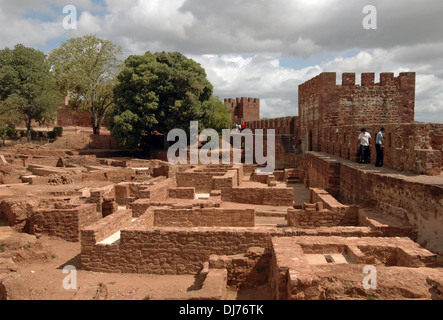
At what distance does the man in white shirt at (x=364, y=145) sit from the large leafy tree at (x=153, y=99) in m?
16.1

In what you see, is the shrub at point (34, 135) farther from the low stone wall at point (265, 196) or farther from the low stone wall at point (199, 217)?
the low stone wall at point (199, 217)

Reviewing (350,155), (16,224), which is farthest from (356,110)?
(16,224)

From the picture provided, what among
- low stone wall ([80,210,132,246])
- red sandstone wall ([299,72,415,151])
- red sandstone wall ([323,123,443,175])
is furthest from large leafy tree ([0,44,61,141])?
red sandstone wall ([323,123,443,175])

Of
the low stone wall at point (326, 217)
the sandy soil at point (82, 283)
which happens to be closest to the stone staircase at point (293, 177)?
the low stone wall at point (326, 217)

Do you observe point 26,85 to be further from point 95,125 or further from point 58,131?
point 95,125

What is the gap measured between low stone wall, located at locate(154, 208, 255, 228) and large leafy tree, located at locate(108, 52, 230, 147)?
1839cm

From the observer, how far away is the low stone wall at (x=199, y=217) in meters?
9.74

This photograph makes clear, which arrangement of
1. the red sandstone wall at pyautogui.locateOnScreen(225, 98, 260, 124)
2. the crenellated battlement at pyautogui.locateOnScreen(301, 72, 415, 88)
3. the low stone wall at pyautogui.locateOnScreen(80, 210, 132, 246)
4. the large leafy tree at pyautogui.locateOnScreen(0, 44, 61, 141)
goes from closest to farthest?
1. the low stone wall at pyautogui.locateOnScreen(80, 210, 132, 246)
2. the crenellated battlement at pyautogui.locateOnScreen(301, 72, 415, 88)
3. the large leafy tree at pyautogui.locateOnScreen(0, 44, 61, 141)
4. the red sandstone wall at pyautogui.locateOnScreen(225, 98, 260, 124)

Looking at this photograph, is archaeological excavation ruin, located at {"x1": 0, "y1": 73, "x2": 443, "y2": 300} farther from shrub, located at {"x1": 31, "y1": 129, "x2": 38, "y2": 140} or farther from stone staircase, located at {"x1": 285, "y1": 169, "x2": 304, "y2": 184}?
shrub, located at {"x1": 31, "y1": 129, "x2": 38, "y2": 140}

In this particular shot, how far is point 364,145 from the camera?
13.3 m

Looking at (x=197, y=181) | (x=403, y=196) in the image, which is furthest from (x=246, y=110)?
(x=403, y=196)

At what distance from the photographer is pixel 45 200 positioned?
459 inches

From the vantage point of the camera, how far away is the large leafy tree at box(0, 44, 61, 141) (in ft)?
109
